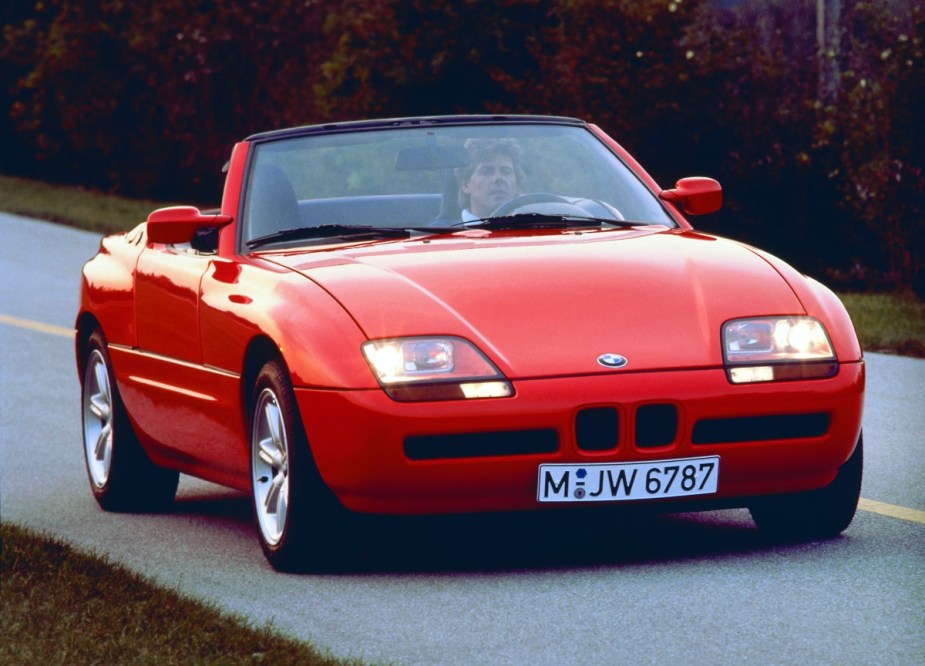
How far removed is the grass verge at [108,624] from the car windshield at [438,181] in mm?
1375

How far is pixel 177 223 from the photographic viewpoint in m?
7.23

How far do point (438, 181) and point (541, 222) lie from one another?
57 cm

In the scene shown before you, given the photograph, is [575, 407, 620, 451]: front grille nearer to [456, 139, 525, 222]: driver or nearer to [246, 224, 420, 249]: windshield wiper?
[246, 224, 420, 249]: windshield wiper

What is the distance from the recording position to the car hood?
589 cm

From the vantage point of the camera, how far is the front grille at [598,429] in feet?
19.0

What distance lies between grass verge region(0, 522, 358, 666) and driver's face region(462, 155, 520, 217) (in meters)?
1.84

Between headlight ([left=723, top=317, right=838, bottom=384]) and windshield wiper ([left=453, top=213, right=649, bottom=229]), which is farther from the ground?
windshield wiper ([left=453, top=213, right=649, bottom=229])

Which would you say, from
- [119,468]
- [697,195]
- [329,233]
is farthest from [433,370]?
[119,468]

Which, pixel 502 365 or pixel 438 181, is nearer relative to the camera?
pixel 502 365

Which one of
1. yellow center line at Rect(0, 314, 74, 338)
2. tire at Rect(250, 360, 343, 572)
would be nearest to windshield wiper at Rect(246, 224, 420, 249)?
tire at Rect(250, 360, 343, 572)

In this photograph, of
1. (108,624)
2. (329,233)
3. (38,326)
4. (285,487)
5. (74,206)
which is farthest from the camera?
(74,206)

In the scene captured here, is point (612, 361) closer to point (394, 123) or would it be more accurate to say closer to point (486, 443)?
point (486, 443)

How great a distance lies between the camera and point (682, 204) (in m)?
7.50

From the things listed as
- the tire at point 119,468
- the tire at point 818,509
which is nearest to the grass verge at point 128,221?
the tire at point 119,468
